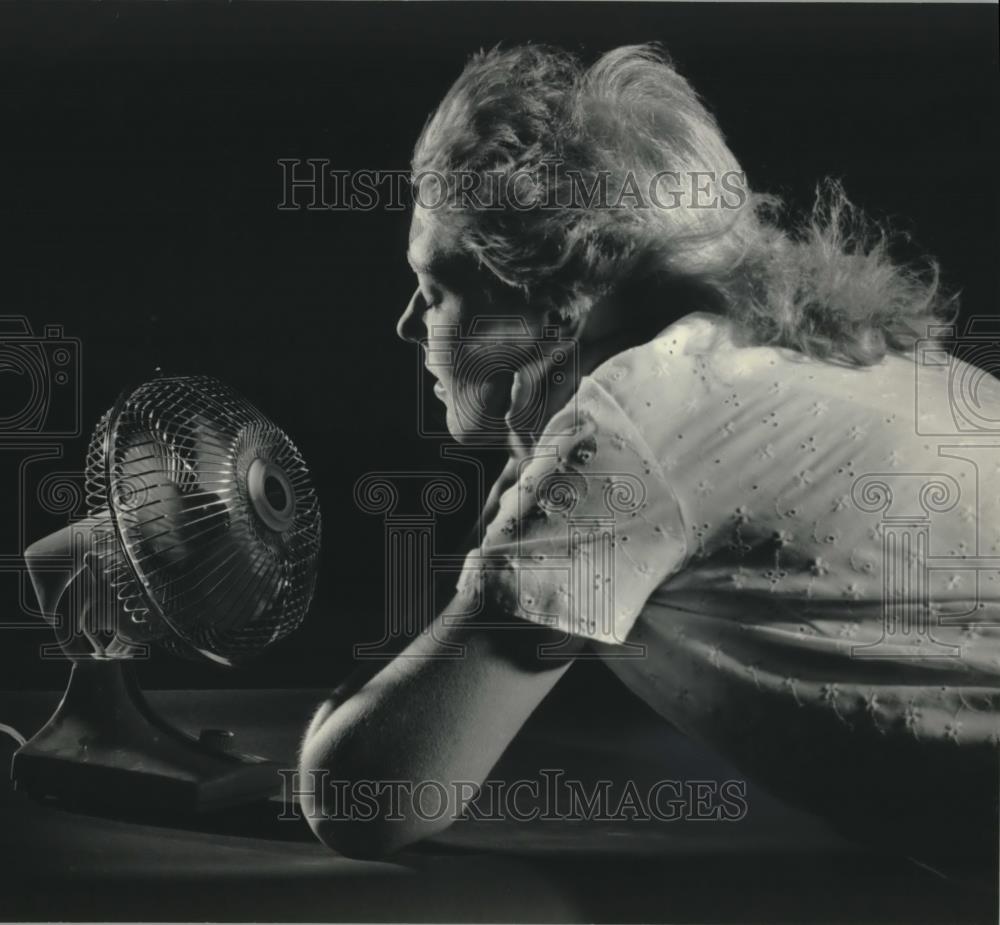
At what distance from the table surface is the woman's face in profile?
605 mm

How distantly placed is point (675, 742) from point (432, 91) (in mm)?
1345

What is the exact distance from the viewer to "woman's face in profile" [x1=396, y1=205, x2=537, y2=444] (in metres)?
2.24

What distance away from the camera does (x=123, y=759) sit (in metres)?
2.34

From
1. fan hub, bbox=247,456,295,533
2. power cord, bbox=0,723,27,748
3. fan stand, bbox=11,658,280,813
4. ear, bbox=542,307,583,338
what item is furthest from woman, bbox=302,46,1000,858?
power cord, bbox=0,723,27,748

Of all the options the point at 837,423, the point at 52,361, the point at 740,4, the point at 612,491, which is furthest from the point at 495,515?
the point at 740,4

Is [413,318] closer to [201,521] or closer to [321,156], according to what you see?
[321,156]

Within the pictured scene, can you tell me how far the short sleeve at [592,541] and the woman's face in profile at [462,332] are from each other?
0.70 feet

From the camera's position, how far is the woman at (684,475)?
2131 millimetres

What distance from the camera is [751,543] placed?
215cm

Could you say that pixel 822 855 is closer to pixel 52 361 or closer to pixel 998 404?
pixel 998 404

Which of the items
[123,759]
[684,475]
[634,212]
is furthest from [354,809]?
[634,212]

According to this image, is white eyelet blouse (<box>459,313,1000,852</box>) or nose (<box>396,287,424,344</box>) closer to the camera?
white eyelet blouse (<box>459,313,1000,852</box>)

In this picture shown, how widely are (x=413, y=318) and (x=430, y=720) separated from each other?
763 mm

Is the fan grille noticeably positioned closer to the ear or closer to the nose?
the nose
